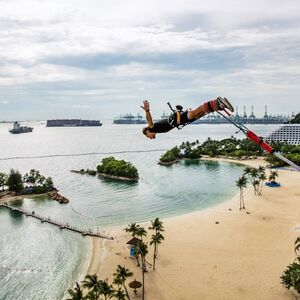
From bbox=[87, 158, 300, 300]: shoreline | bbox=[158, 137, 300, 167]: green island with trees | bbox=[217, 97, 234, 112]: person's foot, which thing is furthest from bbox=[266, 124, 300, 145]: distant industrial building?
bbox=[217, 97, 234, 112]: person's foot

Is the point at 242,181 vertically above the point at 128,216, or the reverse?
the point at 242,181

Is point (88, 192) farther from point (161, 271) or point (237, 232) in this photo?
point (161, 271)

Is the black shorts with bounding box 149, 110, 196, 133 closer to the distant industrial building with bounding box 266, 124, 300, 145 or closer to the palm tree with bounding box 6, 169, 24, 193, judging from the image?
the palm tree with bounding box 6, 169, 24, 193

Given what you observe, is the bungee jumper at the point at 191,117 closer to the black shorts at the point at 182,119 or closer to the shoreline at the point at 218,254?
the black shorts at the point at 182,119

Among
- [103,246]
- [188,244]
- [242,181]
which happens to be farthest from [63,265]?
[242,181]

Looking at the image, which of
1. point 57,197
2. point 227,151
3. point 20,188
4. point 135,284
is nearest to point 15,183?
point 20,188

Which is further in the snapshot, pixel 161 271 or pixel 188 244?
pixel 188 244

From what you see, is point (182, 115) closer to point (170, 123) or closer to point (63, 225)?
point (170, 123)
